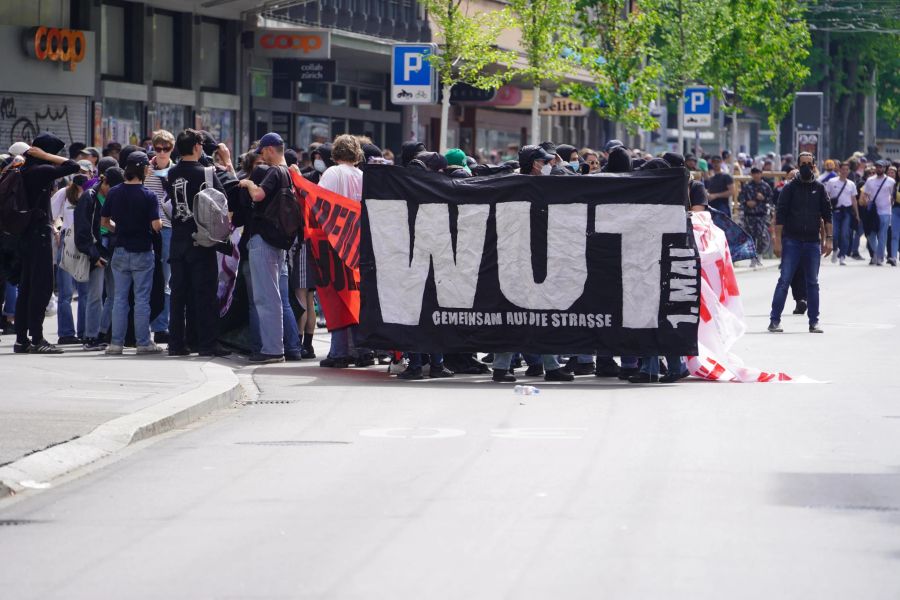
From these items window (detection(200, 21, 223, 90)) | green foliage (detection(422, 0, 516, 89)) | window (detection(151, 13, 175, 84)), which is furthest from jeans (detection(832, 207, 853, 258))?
window (detection(151, 13, 175, 84))

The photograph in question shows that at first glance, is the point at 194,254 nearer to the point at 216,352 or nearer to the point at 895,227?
the point at 216,352

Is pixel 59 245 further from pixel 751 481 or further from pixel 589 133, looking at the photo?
pixel 589 133

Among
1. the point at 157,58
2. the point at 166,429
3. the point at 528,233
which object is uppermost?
the point at 157,58

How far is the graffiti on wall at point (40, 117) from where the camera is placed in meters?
26.2

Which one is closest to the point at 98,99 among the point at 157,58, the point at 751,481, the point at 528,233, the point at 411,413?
the point at 157,58

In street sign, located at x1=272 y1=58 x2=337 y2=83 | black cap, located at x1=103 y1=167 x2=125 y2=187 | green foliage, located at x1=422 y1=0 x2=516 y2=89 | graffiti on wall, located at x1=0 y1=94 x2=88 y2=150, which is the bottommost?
black cap, located at x1=103 y1=167 x2=125 y2=187

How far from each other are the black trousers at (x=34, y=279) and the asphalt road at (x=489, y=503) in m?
3.45

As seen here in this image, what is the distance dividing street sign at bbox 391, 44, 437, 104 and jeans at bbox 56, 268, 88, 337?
5608 millimetres

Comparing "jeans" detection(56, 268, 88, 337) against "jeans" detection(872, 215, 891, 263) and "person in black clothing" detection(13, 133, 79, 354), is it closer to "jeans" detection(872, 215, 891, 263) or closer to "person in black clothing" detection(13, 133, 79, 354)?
"person in black clothing" detection(13, 133, 79, 354)

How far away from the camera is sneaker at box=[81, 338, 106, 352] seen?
1631cm

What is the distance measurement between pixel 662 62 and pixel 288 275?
2633 cm

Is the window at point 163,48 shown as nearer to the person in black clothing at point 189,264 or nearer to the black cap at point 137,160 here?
the black cap at point 137,160

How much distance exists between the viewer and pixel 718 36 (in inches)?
1518

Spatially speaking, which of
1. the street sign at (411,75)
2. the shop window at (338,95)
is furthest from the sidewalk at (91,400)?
the shop window at (338,95)
